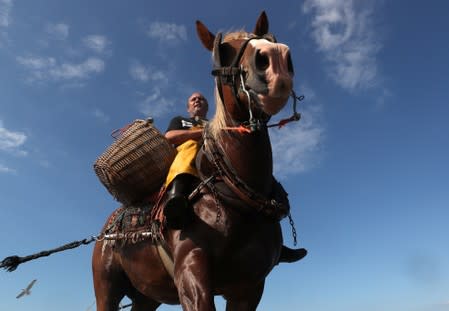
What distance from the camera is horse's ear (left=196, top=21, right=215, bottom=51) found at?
4.13 m

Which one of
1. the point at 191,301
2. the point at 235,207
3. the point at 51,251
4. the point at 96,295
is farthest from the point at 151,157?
the point at 96,295

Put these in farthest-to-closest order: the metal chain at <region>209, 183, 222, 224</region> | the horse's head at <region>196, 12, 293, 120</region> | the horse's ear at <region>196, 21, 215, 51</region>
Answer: the horse's ear at <region>196, 21, 215, 51</region>
the metal chain at <region>209, 183, 222, 224</region>
the horse's head at <region>196, 12, 293, 120</region>

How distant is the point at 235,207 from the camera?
12.3 ft

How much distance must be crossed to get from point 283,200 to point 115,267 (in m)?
2.77

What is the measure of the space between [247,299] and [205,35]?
282cm

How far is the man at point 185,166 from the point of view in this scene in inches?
150

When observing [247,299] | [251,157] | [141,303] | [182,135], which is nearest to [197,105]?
[182,135]

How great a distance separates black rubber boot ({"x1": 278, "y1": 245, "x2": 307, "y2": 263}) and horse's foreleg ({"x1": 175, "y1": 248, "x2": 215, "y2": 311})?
1699mm

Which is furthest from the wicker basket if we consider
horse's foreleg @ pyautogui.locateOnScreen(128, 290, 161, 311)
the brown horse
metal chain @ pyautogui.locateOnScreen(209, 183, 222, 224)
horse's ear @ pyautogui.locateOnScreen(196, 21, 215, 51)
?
horse's foreleg @ pyautogui.locateOnScreen(128, 290, 161, 311)

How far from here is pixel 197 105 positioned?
5.69m

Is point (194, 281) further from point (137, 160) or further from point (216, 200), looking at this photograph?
point (137, 160)

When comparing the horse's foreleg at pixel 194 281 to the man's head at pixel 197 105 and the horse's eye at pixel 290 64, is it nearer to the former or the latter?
the horse's eye at pixel 290 64

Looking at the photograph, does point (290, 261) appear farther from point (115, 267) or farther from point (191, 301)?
point (115, 267)

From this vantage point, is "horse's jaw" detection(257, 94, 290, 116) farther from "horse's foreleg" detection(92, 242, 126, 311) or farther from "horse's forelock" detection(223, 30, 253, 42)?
"horse's foreleg" detection(92, 242, 126, 311)
